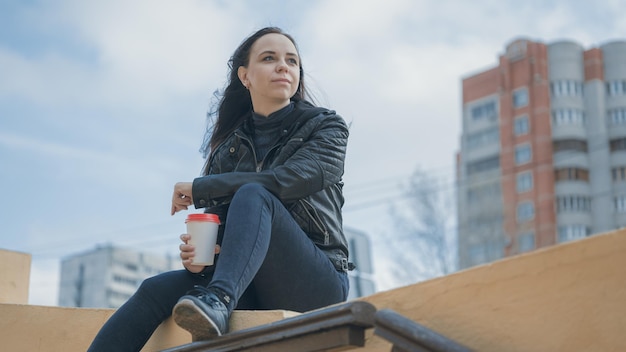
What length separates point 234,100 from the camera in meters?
4.04

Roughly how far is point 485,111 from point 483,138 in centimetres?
142

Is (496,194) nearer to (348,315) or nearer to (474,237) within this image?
(474,237)

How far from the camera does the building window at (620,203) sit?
163 ft

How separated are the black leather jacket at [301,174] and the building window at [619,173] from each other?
161 ft

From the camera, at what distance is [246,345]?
2.85m

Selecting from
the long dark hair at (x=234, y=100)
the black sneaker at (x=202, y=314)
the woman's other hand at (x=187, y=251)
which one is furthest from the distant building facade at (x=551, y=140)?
the black sneaker at (x=202, y=314)

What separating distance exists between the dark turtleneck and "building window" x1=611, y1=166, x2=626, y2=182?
49.0m

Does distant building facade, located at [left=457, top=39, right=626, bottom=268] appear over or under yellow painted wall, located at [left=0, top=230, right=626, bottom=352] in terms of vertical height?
over

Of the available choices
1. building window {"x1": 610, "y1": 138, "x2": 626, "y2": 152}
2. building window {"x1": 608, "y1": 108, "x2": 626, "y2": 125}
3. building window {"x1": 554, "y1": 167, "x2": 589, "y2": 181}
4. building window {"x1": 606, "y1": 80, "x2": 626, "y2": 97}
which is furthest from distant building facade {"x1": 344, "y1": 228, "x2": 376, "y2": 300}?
building window {"x1": 606, "y1": 80, "x2": 626, "y2": 97}

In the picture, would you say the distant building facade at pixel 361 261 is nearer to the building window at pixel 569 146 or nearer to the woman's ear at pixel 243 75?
the woman's ear at pixel 243 75

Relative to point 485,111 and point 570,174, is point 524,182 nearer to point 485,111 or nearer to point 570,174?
point 570,174

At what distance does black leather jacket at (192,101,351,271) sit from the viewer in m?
3.36

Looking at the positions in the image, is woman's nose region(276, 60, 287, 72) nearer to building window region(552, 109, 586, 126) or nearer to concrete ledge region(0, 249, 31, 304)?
concrete ledge region(0, 249, 31, 304)

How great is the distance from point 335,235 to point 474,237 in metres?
40.2
